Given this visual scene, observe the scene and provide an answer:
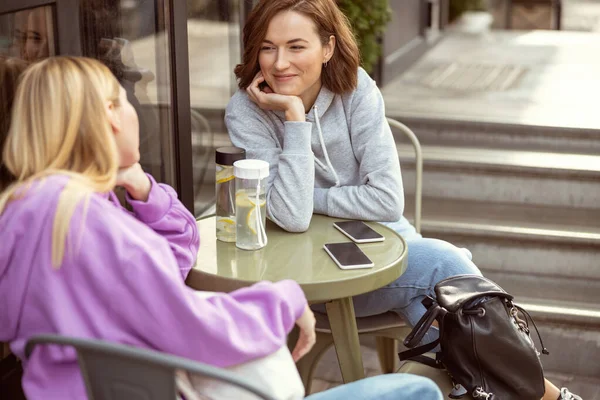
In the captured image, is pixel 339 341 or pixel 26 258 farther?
pixel 339 341

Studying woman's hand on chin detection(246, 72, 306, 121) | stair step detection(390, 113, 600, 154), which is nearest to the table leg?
woman's hand on chin detection(246, 72, 306, 121)

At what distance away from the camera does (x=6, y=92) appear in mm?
2055

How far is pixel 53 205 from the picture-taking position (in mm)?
1427

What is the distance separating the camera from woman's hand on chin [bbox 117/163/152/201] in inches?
74.0

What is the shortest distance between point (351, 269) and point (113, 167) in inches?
28.4

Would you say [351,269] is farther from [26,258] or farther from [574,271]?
[574,271]

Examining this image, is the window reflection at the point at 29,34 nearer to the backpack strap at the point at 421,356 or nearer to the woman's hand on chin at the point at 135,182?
the woman's hand on chin at the point at 135,182

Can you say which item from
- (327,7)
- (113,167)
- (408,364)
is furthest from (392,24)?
(113,167)

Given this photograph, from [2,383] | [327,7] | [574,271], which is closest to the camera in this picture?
[2,383]

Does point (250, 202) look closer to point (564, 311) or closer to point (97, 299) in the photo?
point (97, 299)

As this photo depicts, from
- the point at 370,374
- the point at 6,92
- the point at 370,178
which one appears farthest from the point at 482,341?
the point at 6,92

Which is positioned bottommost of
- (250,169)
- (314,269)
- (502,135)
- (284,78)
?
(502,135)

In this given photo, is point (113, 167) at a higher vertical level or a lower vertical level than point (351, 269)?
higher

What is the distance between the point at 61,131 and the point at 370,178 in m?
1.14
